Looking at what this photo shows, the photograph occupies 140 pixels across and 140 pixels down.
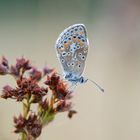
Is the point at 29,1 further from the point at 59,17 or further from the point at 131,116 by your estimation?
the point at 131,116

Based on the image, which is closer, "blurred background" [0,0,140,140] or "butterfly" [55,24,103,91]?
"butterfly" [55,24,103,91]

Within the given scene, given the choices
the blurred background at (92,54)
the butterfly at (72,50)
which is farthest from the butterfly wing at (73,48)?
the blurred background at (92,54)

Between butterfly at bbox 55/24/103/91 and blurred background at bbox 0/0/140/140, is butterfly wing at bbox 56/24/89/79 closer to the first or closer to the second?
butterfly at bbox 55/24/103/91

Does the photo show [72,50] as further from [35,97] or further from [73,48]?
[35,97]

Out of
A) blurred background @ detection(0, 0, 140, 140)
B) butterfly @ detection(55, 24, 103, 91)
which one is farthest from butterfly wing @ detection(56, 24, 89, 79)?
blurred background @ detection(0, 0, 140, 140)

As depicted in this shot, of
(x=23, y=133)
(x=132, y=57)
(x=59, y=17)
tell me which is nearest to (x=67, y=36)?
(x=23, y=133)

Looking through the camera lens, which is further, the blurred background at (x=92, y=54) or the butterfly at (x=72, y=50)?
the blurred background at (x=92, y=54)

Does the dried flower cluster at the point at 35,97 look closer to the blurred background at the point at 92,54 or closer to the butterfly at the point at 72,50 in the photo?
the butterfly at the point at 72,50
